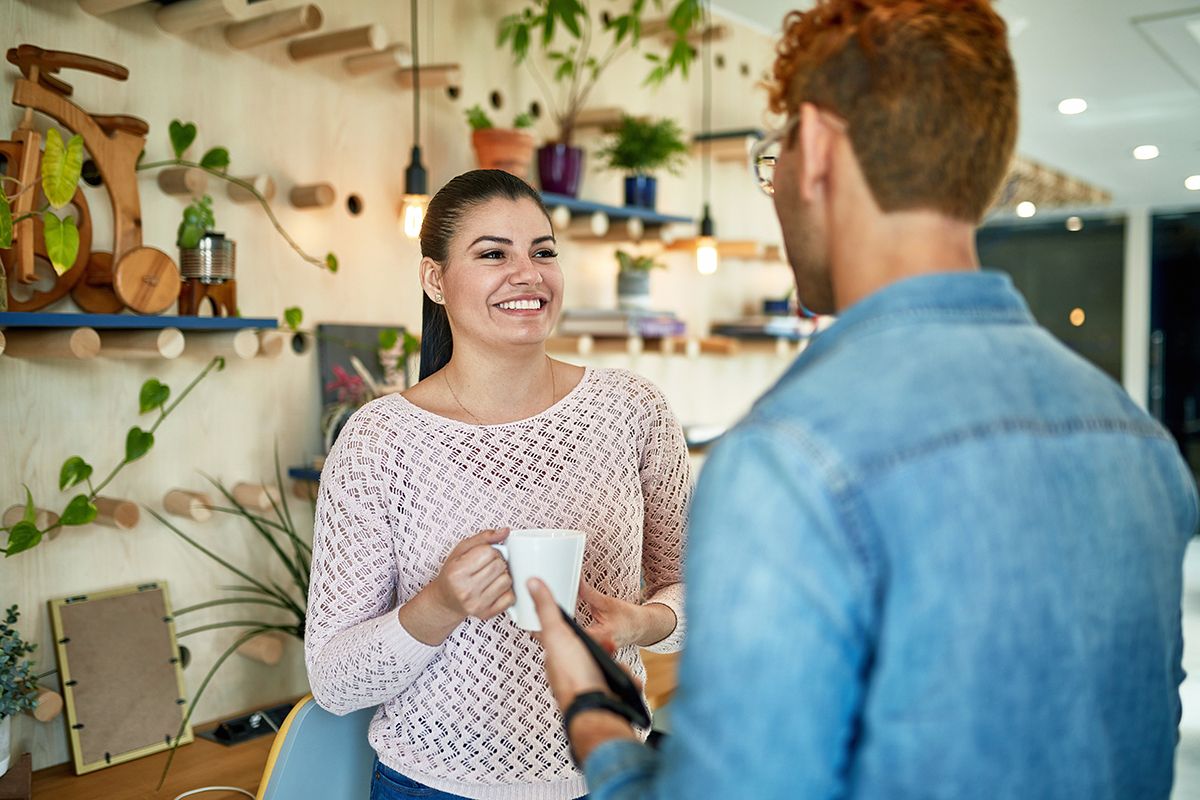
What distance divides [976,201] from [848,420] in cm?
21

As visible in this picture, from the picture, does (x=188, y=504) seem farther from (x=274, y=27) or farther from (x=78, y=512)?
(x=274, y=27)

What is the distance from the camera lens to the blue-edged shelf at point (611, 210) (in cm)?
296

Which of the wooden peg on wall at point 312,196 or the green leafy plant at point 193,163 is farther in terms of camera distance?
the wooden peg on wall at point 312,196

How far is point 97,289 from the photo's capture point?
1.98 meters

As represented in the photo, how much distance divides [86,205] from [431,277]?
740mm

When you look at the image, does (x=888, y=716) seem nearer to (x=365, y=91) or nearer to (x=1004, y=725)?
(x=1004, y=725)

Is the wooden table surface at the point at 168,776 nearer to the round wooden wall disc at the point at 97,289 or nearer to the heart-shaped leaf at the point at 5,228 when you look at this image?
the round wooden wall disc at the point at 97,289

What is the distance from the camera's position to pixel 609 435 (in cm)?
158

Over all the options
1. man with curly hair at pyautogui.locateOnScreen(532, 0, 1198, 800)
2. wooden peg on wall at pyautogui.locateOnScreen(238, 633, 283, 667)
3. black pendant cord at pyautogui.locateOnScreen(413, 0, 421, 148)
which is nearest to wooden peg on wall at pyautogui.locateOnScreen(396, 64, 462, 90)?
black pendant cord at pyautogui.locateOnScreen(413, 0, 421, 148)

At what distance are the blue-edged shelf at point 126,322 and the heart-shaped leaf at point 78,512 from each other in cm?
30

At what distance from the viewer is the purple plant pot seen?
2996 mm

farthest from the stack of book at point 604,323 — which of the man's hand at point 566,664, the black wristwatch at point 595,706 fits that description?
the black wristwatch at point 595,706

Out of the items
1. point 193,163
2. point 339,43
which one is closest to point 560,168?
point 339,43

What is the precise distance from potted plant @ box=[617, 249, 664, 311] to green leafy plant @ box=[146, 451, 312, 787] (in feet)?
4.36
